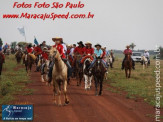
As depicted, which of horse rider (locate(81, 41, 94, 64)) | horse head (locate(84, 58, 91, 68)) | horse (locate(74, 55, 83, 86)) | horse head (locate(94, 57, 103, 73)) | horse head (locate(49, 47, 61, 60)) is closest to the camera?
horse head (locate(49, 47, 61, 60))

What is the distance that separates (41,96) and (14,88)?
3484 mm

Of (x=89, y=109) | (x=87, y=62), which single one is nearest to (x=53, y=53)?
(x=89, y=109)

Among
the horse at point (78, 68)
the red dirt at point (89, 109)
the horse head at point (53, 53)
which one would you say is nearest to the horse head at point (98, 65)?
the red dirt at point (89, 109)

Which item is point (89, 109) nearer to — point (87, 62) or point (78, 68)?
point (87, 62)

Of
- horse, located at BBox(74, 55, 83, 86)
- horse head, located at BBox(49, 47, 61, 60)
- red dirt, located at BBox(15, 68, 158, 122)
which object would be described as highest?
horse head, located at BBox(49, 47, 61, 60)

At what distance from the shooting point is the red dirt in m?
11.2

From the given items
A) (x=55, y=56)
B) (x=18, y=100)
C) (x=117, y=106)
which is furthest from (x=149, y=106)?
(x=18, y=100)

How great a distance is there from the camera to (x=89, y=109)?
1275cm

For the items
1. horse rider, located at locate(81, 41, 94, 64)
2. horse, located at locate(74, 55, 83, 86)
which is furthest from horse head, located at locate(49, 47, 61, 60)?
horse, located at locate(74, 55, 83, 86)

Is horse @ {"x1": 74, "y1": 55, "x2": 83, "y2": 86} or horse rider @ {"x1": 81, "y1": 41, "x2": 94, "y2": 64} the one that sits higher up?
horse rider @ {"x1": 81, "y1": 41, "x2": 94, "y2": 64}

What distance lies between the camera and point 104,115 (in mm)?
11711

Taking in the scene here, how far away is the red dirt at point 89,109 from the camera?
11203 mm

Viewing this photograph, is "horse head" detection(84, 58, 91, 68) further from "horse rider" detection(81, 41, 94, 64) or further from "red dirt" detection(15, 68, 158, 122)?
"red dirt" detection(15, 68, 158, 122)

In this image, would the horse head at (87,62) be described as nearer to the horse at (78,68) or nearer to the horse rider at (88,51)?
the horse rider at (88,51)
